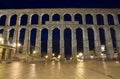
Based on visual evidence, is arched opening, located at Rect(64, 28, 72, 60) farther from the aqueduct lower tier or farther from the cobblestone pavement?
the cobblestone pavement

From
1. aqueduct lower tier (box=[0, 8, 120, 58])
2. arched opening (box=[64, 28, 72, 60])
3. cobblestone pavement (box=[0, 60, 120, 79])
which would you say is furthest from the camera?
arched opening (box=[64, 28, 72, 60])

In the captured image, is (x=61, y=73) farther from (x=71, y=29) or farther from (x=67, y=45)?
(x=67, y=45)

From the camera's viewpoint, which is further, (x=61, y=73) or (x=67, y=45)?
(x=67, y=45)

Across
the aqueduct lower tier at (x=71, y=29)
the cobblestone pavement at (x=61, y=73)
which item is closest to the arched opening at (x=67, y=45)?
the aqueduct lower tier at (x=71, y=29)

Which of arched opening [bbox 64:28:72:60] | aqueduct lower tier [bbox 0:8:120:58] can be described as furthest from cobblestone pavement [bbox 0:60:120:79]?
arched opening [bbox 64:28:72:60]

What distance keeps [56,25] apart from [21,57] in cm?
1673

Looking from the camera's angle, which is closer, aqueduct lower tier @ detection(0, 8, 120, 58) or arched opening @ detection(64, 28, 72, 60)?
aqueduct lower tier @ detection(0, 8, 120, 58)

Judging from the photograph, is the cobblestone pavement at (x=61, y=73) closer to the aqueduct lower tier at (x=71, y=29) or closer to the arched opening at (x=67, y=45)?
the aqueduct lower tier at (x=71, y=29)

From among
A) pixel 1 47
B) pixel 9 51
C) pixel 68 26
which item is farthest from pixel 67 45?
pixel 1 47

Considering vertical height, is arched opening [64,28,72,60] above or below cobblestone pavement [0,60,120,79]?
above

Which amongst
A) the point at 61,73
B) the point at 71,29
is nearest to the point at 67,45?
the point at 71,29

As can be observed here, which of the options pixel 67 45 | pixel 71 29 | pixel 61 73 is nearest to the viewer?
pixel 61 73

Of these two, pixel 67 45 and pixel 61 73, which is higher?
pixel 67 45

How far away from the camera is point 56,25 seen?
162 ft
